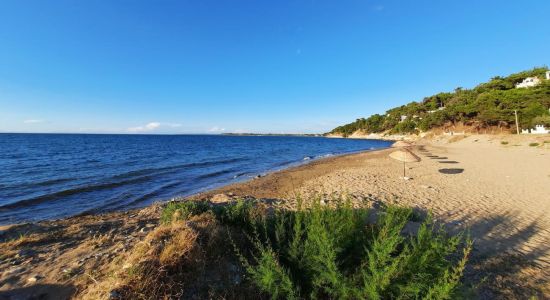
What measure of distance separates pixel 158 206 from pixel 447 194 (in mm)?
12017

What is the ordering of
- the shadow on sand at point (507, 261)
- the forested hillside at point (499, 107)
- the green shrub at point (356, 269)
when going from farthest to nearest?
1. the forested hillside at point (499, 107)
2. the shadow on sand at point (507, 261)
3. the green shrub at point (356, 269)

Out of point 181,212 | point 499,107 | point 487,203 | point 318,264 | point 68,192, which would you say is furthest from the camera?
point 499,107

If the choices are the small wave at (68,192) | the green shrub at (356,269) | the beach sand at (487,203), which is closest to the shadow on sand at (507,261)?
the beach sand at (487,203)

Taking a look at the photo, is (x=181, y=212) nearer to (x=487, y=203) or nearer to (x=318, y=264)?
(x=318, y=264)

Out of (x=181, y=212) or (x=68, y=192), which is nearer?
(x=181, y=212)

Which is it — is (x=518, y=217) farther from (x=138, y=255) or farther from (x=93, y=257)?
(x=93, y=257)

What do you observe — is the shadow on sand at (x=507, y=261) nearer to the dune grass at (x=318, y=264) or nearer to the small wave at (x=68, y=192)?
the dune grass at (x=318, y=264)

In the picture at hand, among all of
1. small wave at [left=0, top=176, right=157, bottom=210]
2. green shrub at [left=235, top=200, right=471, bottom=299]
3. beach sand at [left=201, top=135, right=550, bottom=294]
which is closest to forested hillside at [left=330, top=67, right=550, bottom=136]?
beach sand at [left=201, top=135, right=550, bottom=294]

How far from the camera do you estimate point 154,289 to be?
2793 millimetres

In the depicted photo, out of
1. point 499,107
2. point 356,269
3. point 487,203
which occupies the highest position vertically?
point 499,107

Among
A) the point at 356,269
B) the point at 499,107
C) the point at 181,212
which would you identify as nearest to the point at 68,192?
the point at 181,212


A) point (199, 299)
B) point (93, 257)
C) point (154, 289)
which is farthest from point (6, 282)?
point (199, 299)

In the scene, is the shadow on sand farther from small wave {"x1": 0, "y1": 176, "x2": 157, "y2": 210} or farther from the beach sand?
small wave {"x1": 0, "y1": 176, "x2": 157, "y2": 210}

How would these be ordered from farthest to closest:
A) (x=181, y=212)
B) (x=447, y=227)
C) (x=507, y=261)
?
(x=447, y=227)
(x=181, y=212)
(x=507, y=261)
